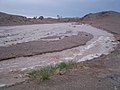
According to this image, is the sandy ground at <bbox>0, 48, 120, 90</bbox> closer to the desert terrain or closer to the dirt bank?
the desert terrain

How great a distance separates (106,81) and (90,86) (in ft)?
3.00

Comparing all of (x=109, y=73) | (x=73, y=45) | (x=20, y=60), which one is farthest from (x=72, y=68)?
(x=73, y=45)

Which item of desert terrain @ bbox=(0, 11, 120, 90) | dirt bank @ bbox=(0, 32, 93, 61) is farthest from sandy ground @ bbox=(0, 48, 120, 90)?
dirt bank @ bbox=(0, 32, 93, 61)

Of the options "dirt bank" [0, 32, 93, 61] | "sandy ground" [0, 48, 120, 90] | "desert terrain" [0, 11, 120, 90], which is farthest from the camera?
"dirt bank" [0, 32, 93, 61]

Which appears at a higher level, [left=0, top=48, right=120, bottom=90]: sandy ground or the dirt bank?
[left=0, top=48, right=120, bottom=90]: sandy ground

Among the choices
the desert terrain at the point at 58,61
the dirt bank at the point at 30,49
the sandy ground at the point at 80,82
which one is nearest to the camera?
the sandy ground at the point at 80,82

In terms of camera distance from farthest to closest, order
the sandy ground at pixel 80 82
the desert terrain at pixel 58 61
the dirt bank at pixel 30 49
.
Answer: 1. the dirt bank at pixel 30 49
2. the desert terrain at pixel 58 61
3. the sandy ground at pixel 80 82

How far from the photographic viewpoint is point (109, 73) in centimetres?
1129

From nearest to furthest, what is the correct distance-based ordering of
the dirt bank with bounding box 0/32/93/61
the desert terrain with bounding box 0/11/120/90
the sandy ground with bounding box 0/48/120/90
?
the sandy ground with bounding box 0/48/120/90 < the desert terrain with bounding box 0/11/120/90 < the dirt bank with bounding box 0/32/93/61

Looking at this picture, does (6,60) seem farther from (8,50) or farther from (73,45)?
(73,45)

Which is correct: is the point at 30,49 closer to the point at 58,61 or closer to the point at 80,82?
the point at 58,61

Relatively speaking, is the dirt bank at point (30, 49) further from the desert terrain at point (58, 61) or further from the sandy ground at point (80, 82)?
the sandy ground at point (80, 82)

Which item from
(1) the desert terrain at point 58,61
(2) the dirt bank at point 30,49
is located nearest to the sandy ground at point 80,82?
(1) the desert terrain at point 58,61

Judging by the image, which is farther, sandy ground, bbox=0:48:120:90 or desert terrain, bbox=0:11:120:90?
desert terrain, bbox=0:11:120:90
